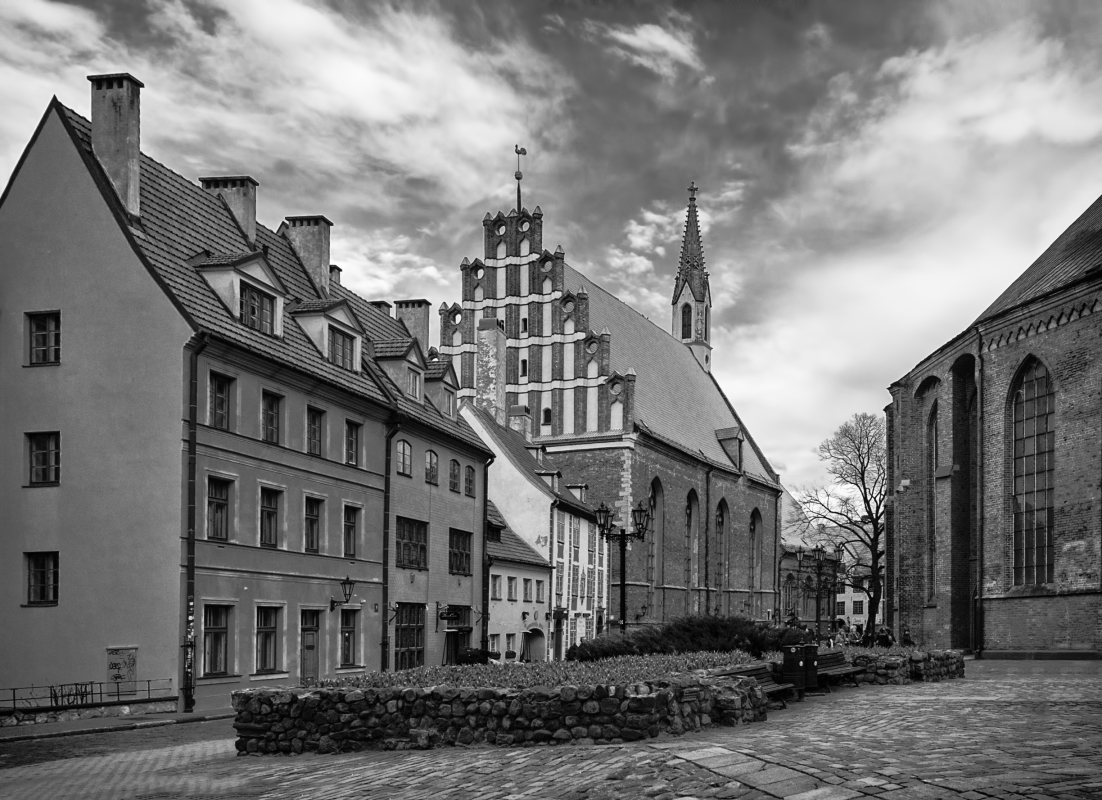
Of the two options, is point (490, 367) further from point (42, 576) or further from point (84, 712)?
point (84, 712)

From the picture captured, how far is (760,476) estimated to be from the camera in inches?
3123

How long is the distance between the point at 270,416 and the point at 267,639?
197 inches

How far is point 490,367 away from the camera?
59812 millimetres

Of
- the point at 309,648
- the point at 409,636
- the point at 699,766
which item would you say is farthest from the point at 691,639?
the point at 409,636

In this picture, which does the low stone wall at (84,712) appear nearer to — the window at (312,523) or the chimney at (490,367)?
the window at (312,523)

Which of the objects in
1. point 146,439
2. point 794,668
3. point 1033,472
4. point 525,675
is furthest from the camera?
point 1033,472

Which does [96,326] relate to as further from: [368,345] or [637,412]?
[637,412]

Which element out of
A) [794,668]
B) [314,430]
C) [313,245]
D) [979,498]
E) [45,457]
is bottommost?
[794,668]

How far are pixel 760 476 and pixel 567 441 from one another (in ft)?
77.8

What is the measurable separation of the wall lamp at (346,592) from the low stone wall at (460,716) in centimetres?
1362

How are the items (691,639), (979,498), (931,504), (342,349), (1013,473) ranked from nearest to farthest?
1. (691,639)
2. (342,349)
3. (1013,473)
4. (979,498)
5. (931,504)

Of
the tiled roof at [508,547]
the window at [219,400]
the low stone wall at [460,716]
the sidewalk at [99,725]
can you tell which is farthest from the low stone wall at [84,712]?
the tiled roof at [508,547]

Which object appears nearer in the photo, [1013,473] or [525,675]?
[525,675]

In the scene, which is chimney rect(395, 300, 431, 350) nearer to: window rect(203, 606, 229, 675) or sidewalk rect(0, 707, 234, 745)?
window rect(203, 606, 229, 675)
